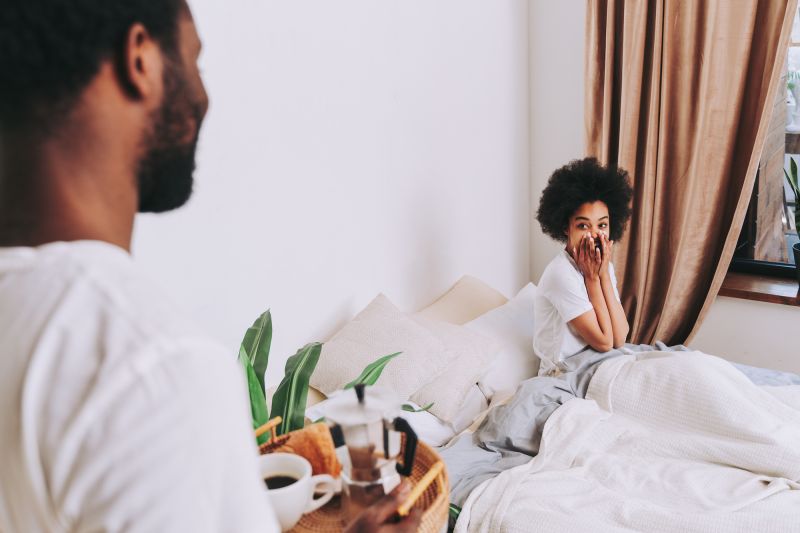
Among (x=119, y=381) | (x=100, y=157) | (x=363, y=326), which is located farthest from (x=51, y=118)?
(x=363, y=326)

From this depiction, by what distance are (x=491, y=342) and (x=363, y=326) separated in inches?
17.3

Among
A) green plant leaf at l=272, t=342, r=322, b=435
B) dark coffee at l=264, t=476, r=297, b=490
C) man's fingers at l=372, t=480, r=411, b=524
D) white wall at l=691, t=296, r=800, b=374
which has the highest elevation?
man's fingers at l=372, t=480, r=411, b=524

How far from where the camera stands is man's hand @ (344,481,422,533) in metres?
0.74

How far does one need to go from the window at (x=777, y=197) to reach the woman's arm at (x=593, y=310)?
0.90 metres

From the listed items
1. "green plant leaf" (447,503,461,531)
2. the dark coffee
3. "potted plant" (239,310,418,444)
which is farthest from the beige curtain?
the dark coffee

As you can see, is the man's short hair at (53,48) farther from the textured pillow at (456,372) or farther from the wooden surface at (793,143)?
the wooden surface at (793,143)

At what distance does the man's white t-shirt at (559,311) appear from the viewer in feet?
6.77

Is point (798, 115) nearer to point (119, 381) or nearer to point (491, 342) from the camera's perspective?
point (491, 342)

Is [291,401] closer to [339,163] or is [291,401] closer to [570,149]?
[339,163]

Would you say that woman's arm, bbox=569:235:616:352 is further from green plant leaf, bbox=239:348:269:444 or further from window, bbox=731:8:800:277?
green plant leaf, bbox=239:348:269:444

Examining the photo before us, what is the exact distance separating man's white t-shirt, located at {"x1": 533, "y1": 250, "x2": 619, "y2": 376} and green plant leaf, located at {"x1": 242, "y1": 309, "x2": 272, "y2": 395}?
100 cm

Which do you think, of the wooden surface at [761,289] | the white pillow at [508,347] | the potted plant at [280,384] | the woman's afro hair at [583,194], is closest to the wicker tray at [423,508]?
the potted plant at [280,384]

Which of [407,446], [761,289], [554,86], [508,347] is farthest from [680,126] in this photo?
[407,446]

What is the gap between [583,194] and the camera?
2160mm
